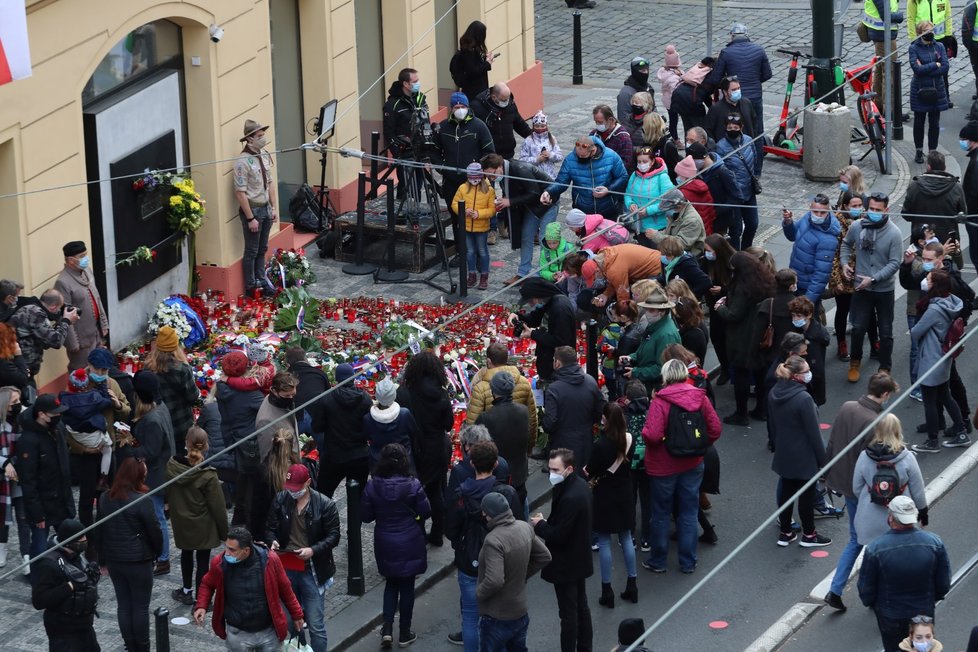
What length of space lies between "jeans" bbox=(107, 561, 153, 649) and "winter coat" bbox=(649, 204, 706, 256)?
20.7 ft

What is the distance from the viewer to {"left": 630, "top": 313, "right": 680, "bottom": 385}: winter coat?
13508 mm

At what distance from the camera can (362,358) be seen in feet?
51.1

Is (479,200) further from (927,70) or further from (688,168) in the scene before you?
(927,70)

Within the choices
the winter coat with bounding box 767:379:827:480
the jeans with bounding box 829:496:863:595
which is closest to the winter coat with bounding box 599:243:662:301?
the winter coat with bounding box 767:379:827:480

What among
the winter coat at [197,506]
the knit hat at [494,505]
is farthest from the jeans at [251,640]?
the knit hat at [494,505]

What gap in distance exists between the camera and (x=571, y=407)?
41.1 feet

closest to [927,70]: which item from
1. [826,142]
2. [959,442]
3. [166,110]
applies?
[826,142]

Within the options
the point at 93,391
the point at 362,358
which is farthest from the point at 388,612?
the point at 362,358

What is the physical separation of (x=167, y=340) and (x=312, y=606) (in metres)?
2.64

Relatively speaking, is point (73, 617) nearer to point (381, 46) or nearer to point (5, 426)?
point (5, 426)

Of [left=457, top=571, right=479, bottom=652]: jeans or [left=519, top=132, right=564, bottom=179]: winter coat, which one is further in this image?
[left=519, top=132, right=564, bottom=179]: winter coat

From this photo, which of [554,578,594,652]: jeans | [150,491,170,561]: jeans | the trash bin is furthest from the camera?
the trash bin

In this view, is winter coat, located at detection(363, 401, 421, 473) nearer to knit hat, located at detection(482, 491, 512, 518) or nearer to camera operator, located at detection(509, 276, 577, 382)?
knit hat, located at detection(482, 491, 512, 518)

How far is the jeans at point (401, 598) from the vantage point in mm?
11547
